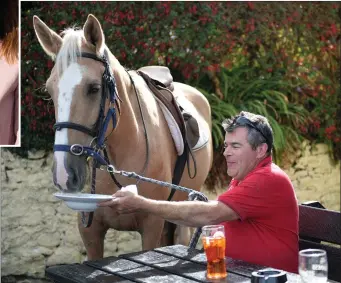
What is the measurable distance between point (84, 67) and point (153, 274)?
4.73 ft

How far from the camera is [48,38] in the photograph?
433cm

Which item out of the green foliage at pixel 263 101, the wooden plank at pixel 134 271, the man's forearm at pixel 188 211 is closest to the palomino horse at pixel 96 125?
the wooden plank at pixel 134 271

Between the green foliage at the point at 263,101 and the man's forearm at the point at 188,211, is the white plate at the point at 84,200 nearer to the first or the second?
the man's forearm at the point at 188,211

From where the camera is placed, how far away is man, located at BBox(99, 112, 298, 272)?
10.8 feet

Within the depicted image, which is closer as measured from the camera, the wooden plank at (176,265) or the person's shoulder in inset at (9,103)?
the wooden plank at (176,265)

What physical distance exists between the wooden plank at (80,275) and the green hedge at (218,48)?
3.32 m

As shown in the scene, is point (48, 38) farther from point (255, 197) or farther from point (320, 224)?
point (320, 224)

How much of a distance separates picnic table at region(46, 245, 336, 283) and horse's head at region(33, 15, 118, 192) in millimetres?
703

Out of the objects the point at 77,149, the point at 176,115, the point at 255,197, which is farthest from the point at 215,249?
the point at 176,115

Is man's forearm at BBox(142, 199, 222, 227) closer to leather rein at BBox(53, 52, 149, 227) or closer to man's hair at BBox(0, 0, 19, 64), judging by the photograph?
leather rein at BBox(53, 52, 149, 227)

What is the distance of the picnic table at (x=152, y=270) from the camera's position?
3.02 meters

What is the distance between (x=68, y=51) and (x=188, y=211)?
1.30 m

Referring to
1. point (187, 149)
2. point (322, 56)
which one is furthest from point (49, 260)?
point (322, 56)

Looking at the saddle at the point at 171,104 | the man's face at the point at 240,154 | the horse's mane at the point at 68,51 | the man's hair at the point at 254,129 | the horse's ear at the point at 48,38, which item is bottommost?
the man's face at the point at 240,154
